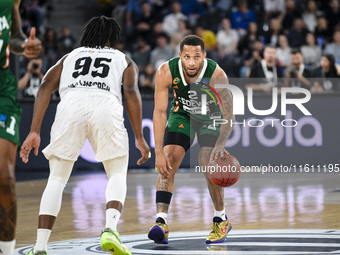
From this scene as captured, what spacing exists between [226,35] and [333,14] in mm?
2890

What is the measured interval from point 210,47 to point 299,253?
10.9m

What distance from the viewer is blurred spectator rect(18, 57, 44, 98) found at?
13086 millimetres

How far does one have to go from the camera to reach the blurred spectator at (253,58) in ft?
42.9

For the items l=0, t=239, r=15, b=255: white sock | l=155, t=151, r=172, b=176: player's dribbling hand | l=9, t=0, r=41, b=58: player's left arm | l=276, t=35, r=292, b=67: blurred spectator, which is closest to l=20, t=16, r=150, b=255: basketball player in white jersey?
l=9, t=0, r=41, b=58: player's left arm

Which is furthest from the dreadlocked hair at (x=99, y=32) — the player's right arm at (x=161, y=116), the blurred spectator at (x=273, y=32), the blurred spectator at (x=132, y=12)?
the blurred spectator at (x=132, y=12)

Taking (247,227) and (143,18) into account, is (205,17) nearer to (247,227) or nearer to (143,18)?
(143,18)

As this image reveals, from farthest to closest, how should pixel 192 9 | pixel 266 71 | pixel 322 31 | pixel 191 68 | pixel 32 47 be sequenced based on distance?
pixel 192 9
pixel 322 31
pixel 266 71
pixel 191 68
pixel 32 47

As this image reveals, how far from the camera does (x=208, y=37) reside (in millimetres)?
15484

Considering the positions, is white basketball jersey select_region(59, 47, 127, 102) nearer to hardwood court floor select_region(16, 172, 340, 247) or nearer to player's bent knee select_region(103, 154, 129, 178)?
player's bent knee select_region(103, 154, 129, 178)

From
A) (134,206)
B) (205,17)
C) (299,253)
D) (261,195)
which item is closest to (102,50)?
(299,253)

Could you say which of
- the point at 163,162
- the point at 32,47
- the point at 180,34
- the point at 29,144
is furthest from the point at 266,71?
the point at 32,47

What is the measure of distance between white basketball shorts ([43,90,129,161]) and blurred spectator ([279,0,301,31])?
1167 centimetres

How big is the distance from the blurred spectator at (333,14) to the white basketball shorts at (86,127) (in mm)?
12011

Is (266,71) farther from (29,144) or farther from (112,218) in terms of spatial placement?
(29,144)
